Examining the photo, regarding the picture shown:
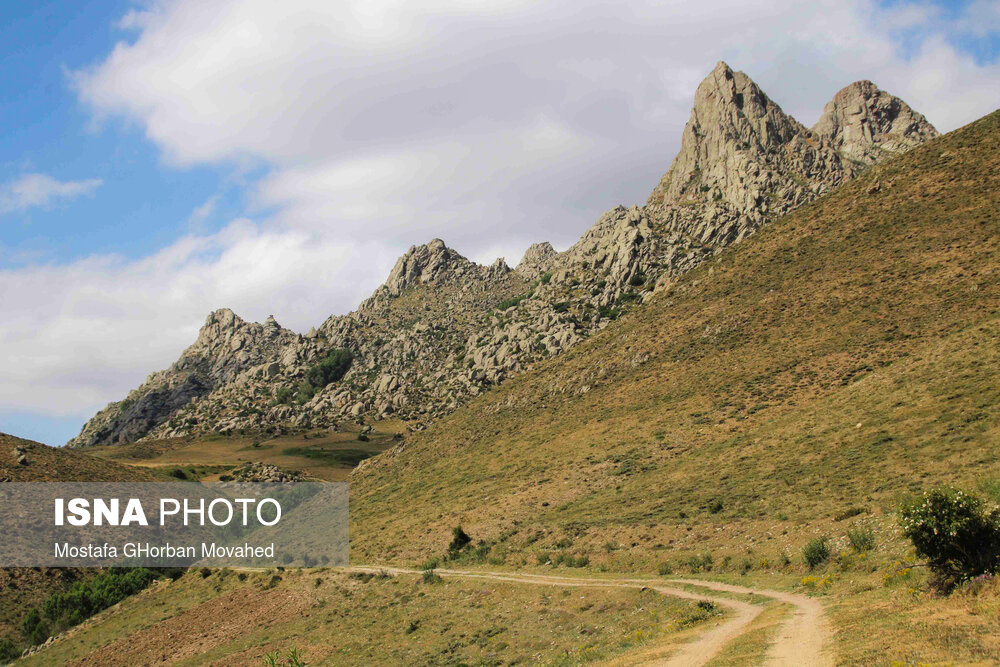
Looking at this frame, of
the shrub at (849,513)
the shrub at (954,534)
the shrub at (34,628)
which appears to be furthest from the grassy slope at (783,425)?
the shrub at (34,628)

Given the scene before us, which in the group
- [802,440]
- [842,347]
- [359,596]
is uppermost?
[842,347]

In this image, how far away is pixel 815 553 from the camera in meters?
29.5

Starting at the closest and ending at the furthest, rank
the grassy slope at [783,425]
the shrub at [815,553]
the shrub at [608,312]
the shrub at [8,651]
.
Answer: the shrub at [815,553], the grassy slope at [783,425], the shrub at [8,651], the shrub at [608,312]

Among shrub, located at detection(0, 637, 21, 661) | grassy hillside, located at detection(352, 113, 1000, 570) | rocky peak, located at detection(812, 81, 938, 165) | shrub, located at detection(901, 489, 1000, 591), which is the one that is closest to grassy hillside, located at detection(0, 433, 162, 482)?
shrub, located at detection(0, 637, 21, 661)

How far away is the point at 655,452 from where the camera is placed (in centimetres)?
6156

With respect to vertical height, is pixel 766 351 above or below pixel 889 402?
above

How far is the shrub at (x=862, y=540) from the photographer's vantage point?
93.0 ft

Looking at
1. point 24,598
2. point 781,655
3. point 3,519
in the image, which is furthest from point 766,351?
point 3,519

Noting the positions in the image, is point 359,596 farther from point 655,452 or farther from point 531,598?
point 655,452

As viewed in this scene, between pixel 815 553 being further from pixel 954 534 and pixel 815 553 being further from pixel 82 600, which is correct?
pixel 82 600

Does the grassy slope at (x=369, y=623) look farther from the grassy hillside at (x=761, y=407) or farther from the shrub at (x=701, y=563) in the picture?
the grassy hillside at (x=761, y=407)

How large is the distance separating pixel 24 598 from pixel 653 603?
6990 centimetres
